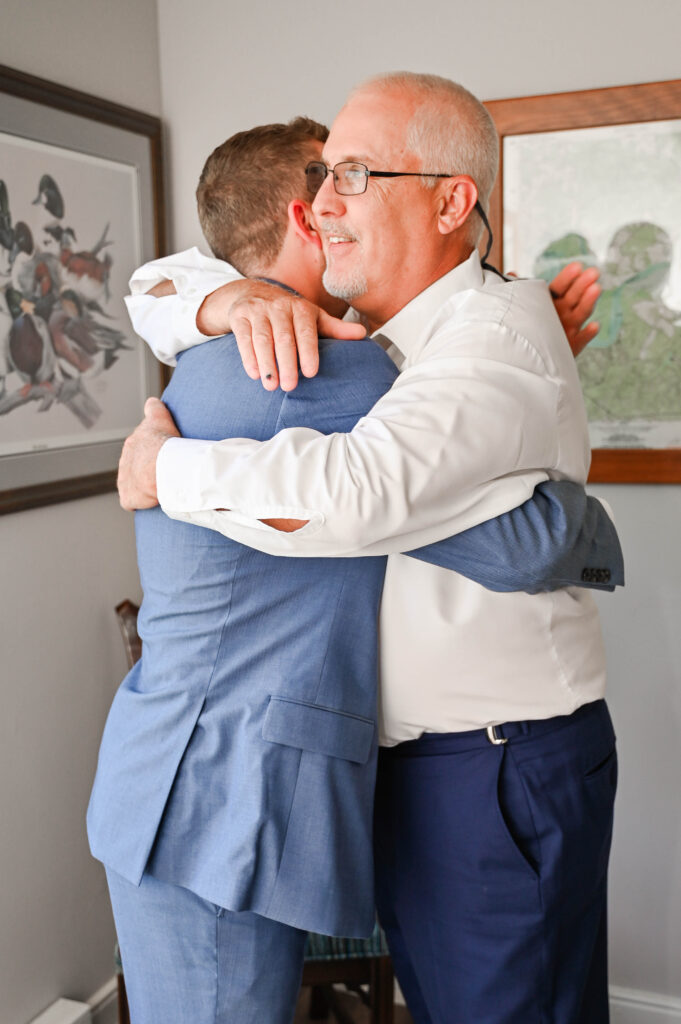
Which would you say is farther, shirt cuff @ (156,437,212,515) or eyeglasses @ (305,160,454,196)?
eyeglasses @ (305,160,454,196)

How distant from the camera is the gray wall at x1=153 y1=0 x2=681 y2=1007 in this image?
7.00ft

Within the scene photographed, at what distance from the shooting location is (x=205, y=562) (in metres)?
1.23

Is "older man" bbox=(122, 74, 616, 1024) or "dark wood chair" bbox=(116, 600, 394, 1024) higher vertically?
"older man" bbox=(122, 74, 616, 1024)

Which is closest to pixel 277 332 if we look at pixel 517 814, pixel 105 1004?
pixel 517 814

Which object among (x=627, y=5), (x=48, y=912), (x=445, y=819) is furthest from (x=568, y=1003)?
(x=627, y=5)

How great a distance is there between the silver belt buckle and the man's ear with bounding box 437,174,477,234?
0.71 metres

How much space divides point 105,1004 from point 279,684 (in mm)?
1621

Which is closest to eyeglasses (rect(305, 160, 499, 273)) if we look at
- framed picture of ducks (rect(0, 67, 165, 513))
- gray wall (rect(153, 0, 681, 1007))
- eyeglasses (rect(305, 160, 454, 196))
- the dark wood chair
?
eyeglasses (rect(305, 160, 454, 196))

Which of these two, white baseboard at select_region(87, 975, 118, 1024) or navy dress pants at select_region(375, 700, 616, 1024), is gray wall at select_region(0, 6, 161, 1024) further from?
navy dress pants at select_region(375, 700, 616, 1024)

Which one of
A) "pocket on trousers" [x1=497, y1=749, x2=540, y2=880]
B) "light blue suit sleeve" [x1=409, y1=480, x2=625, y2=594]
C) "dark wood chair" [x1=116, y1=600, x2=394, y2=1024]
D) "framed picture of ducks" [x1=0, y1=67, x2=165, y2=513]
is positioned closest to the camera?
"light blue suit sleeve" [x1=409, y1=480, x2=625, y2=594]

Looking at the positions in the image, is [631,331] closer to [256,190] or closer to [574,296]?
[574,296]

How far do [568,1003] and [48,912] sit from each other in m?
1.34

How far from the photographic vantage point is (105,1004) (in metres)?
2.36

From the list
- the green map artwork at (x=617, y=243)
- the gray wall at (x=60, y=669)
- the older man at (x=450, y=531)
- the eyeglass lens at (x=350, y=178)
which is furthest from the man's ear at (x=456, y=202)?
the gray wall at (x=60, y=669)
